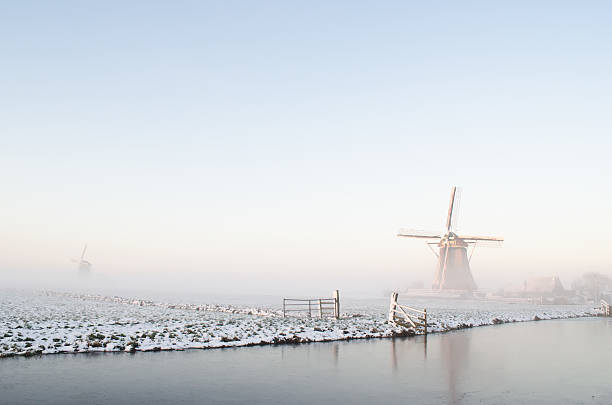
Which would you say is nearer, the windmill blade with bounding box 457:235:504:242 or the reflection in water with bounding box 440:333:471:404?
the reflection in water with bounding box 440:333:471:404

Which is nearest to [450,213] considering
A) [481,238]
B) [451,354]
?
[481,238]

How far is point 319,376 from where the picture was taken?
1398 cm

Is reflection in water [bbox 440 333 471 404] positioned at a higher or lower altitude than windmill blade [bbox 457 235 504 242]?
lower

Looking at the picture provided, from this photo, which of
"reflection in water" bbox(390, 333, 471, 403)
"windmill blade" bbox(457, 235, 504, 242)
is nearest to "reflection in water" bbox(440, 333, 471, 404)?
"reflection in water" bbox(390, 333, 471, 403)

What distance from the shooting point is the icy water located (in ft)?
37.4

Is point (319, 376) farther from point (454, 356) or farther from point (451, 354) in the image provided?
point (451, 354)

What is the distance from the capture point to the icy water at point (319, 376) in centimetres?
1140

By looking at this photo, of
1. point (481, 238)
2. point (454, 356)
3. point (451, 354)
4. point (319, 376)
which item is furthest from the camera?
point (481, 238)

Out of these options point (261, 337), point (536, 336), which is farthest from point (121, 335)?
point (536, 336)

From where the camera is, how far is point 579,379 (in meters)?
14.2

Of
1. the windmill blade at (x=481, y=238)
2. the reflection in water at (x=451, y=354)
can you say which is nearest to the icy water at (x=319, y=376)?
the reflection in water at (x=451, y=354)

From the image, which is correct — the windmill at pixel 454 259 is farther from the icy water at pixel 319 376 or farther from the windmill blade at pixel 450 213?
the icy water at pixel 319 376

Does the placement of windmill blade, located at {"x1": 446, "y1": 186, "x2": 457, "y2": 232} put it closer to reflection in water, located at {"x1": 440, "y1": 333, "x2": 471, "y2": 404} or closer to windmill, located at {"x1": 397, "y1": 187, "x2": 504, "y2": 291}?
windmill, located at {"x1": 397, "y1": 187, "x2": 504, "y2": 291}

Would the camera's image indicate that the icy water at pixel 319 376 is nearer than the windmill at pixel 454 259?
Yes
